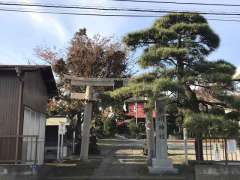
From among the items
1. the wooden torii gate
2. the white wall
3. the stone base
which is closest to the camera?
the white wall

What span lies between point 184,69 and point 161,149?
3.49 meters

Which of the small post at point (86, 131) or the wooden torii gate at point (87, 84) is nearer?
the wooden torii gate at point (87, 84)

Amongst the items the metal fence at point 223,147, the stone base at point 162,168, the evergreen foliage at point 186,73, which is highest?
the evergreen foliage at point 186,73

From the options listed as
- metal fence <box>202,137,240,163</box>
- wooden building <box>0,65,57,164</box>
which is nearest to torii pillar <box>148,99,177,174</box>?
metal fence <box>202,137,240,163</box>

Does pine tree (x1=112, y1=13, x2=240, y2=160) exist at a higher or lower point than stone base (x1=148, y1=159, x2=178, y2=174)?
higher

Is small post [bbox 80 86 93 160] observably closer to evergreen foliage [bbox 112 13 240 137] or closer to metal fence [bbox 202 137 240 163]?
evergreen foliage [bbox 112 13 240 137]

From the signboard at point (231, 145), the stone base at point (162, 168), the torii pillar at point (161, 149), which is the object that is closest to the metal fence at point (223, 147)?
the signboard at point (231, 145)

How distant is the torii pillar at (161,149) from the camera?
15.4 m

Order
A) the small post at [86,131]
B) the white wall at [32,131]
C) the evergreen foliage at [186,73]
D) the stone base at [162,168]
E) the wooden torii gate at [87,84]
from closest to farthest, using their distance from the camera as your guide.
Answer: the evergreen foliage at [186,73]
the white wall at [32,131]
the stone base at [162,168]
the wooden torii gate at [87,84]
the small post at [86,131]

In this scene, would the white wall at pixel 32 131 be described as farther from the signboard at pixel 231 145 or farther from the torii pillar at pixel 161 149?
the signboard at pixel 231 145

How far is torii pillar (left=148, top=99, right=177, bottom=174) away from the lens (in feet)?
50.7

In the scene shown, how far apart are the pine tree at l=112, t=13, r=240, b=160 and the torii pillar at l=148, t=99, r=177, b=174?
103cm

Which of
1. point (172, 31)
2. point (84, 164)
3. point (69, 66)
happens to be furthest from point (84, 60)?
point (172, 31)

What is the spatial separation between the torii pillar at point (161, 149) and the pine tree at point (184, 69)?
1.03 m
